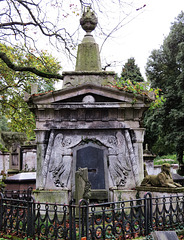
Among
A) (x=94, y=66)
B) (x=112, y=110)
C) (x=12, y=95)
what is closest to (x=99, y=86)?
(x=112, y=110)

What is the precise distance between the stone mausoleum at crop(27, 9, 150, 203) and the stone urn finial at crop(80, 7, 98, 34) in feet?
9.21

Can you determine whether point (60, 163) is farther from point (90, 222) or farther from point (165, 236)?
point (165, 236)

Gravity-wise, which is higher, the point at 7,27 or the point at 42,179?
the point at 7,27

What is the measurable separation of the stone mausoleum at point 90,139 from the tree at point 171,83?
13.9 metres

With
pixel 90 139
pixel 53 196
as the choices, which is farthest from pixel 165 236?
pixel 90 139

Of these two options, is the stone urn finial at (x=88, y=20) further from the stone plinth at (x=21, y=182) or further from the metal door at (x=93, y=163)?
the stone plinth at (x=21, y=182)

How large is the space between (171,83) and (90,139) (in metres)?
17.9

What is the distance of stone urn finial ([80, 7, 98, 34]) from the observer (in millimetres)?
10359

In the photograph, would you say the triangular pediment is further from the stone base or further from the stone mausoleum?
the stone base

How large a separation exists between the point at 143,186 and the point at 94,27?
5.98 meters

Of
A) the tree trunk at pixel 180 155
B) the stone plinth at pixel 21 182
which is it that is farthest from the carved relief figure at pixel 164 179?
the tree trunk at pixel 180 155

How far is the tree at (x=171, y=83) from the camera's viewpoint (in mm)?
22719

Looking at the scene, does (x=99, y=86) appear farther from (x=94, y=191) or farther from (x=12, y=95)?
(x=12, y=95)

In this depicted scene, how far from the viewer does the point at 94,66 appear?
10109 millimetres
